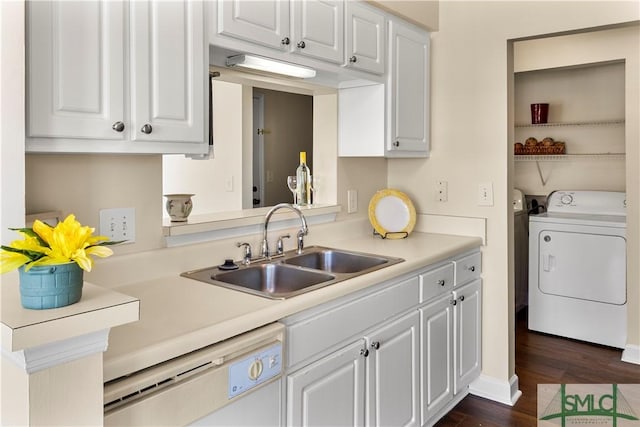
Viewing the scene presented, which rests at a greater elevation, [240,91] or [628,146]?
[240,91]

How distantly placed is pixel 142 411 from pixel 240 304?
458mm

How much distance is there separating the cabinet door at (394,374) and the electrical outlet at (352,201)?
0.83 m

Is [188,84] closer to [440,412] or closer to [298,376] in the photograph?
[298,376]

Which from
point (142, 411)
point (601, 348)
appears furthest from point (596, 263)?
point (142, 411)

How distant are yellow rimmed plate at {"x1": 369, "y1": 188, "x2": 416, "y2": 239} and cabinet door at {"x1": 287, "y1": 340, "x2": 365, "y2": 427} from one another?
1129 mm

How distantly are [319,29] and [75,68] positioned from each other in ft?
3.53

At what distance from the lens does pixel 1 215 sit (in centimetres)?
124

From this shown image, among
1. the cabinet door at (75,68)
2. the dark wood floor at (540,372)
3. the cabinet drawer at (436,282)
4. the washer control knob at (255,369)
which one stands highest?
the cabinet door at (75,68)

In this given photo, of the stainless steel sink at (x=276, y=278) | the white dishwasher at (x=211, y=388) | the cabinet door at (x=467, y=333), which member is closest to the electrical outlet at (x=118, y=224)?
the stainless steel sink at (x=276, y=278)

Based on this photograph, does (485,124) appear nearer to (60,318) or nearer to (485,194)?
(485,194)

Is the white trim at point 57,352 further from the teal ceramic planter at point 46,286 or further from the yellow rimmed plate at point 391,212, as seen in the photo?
the yellow rimmed plate at point 391,212

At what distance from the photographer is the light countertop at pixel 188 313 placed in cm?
118

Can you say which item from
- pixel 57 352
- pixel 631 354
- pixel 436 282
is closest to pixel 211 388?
pixel 57 352

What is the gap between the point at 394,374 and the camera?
6.81 feet
